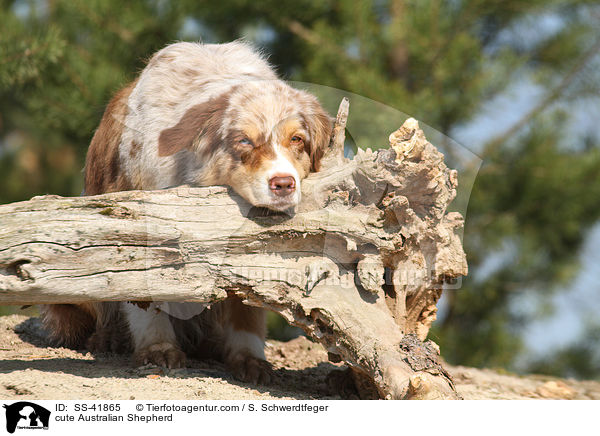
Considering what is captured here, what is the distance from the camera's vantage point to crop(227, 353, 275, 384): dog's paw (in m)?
4.26

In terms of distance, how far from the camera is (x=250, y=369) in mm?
4309

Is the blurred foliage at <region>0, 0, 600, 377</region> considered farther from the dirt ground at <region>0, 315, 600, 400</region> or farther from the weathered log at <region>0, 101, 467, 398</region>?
the weathered log at <region>0, 101, 467, 398</region>

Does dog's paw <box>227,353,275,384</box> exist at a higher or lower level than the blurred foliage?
lower

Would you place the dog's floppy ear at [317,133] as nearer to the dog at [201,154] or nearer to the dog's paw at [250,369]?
the dog at [201,154]

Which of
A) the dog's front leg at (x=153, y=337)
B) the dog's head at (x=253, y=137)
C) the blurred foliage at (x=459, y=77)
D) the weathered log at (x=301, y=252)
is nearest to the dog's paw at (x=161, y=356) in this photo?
the dog's front leg at (x=153, y=337)

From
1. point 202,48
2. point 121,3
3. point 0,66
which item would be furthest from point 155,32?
point 202,48

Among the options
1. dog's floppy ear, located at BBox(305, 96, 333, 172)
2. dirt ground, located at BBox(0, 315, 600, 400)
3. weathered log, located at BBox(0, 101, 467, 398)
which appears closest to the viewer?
weathered log, located at BBox(0, 101, 467, 398)

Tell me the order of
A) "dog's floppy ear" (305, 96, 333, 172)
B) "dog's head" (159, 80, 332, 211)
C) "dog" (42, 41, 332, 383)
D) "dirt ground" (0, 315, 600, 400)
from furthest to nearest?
"dog's floppy ear" (305, 96, 333, 172)
"dog" (42, 41, 332, 383)
"dog's head" (159, 80, 332, 211)
"dirt ground" (0, 315, 600, 400)

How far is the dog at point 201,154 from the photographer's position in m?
4.00

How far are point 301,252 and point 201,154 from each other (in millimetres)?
936

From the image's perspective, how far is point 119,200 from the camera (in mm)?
3578
